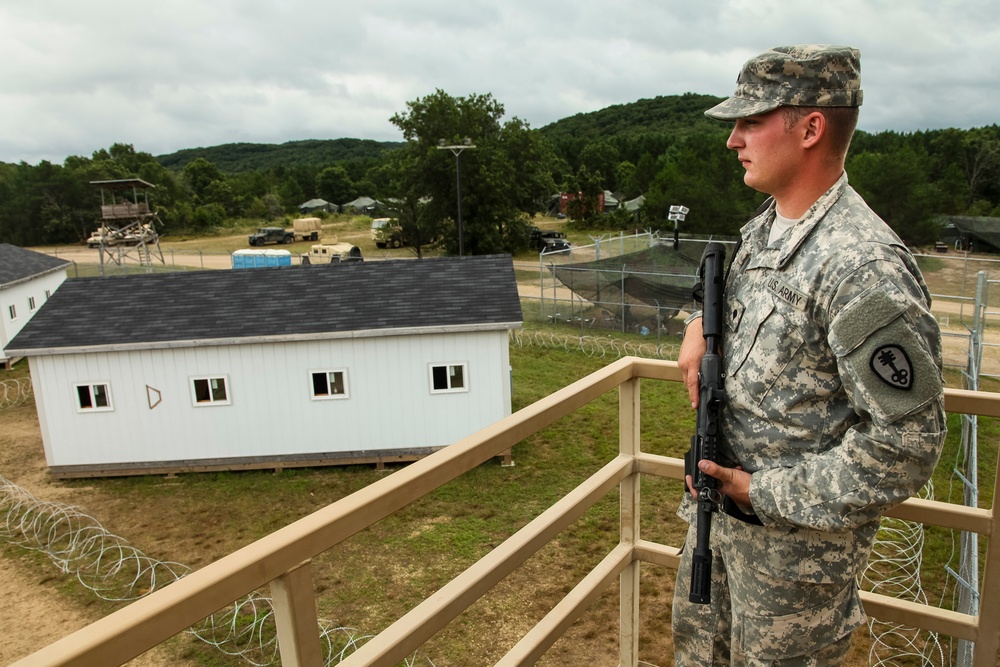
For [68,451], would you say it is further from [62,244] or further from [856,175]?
[62,244]

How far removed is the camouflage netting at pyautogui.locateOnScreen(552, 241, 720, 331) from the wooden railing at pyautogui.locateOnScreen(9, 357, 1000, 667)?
1738 cm

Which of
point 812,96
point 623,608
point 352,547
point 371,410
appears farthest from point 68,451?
point 812,96

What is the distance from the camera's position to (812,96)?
183 centimetres

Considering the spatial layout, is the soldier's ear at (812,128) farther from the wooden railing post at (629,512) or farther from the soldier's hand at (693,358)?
the wooden railing post at (629,512)

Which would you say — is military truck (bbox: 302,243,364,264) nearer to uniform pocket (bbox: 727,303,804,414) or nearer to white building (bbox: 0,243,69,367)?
white building (bbox: 0,243,69,367)

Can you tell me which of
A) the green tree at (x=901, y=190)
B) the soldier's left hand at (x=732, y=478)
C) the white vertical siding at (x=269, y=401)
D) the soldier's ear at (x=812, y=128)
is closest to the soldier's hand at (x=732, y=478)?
the soldier's left hand at (x=732, y=478)

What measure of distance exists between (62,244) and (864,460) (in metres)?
72.3

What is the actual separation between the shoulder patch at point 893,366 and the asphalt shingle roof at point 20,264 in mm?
24581

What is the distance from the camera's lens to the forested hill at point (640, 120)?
91812mm

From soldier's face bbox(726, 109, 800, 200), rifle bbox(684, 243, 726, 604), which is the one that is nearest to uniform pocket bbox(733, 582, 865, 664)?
rifle bbox(684, 243, 726, 604)

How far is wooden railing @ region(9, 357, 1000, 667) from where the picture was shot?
1122 mm

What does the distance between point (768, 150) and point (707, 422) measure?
2.46ft

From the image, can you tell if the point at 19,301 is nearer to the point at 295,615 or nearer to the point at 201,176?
the point at 295,615

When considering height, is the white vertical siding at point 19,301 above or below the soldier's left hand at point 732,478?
below
